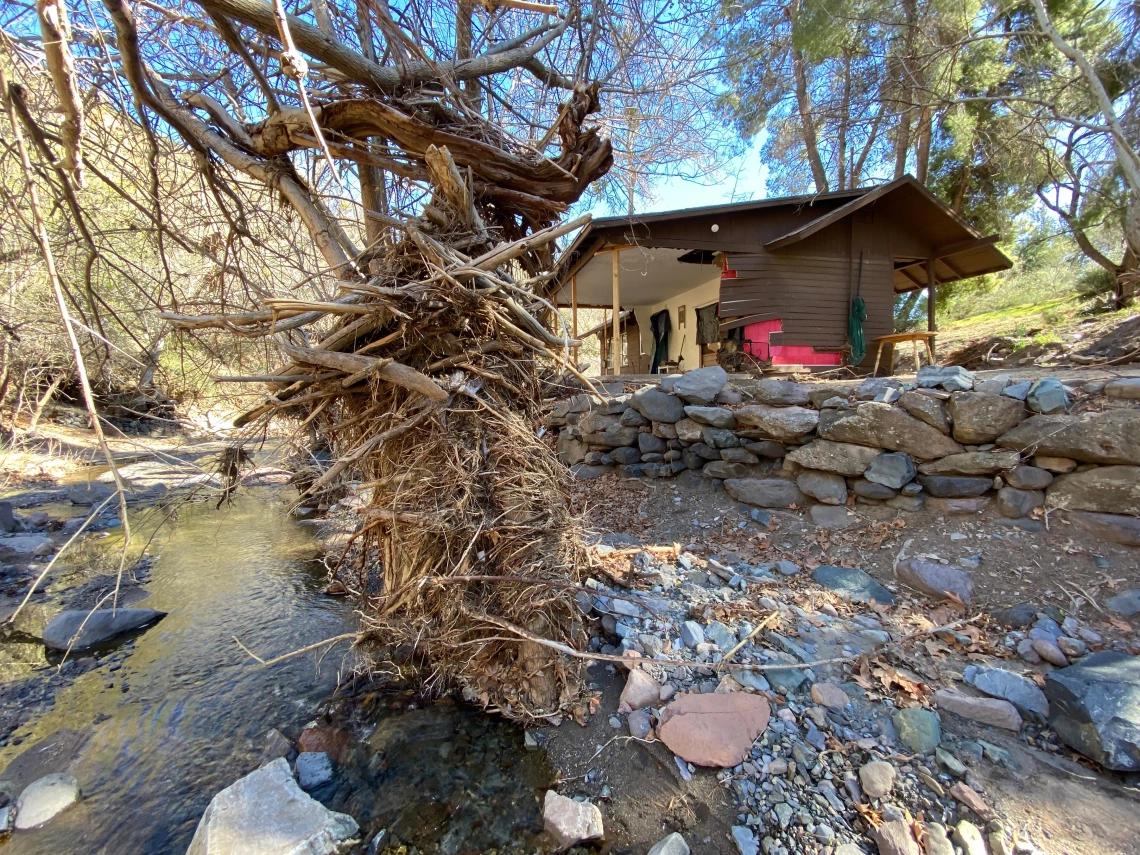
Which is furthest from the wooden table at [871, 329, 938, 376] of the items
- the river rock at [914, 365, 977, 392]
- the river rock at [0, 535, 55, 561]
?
the river rock at [0, 535, 55, 561]

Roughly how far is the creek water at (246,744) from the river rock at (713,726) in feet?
2.07

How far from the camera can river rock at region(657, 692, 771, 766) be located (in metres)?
1.99

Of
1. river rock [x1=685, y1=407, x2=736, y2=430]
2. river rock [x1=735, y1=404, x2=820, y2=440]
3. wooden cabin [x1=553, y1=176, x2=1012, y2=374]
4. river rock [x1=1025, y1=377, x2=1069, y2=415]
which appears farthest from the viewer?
wooden cabin [x1=553, y1=176, x2=1012, y2=374]

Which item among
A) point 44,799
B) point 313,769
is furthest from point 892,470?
point 44,799

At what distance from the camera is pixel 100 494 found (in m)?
8.57

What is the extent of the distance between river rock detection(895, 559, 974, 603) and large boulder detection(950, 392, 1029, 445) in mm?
1053

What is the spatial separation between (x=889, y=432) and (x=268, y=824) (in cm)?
461

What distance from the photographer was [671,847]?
168 cm

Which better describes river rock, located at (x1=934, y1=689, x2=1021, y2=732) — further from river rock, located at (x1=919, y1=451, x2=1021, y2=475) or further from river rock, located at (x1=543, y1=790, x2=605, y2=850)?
river rock, located at (x1=919, y1=451, x2=1021, y2=475)

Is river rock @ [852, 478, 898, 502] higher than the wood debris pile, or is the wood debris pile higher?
the wood debris pile

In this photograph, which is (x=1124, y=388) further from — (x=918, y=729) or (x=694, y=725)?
(x=694, y=725)

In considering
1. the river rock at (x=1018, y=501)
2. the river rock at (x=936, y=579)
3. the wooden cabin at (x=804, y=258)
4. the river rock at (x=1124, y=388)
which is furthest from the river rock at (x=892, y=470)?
the wooden cabin at (x=804, y=258)

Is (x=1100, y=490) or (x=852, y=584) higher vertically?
(x=1100, y=490)

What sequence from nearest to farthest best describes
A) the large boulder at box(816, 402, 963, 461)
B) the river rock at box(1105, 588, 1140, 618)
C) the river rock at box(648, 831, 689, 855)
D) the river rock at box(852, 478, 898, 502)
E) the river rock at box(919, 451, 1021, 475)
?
the river rock at box(648, 831, 689, 855)
the river rock at box(1105, 588, 1140, 618)
the river rock at box(919, 451, 1021, 475)
the large boulder at box(816, 402, 963, 461)
the river rock at box(852, 478, 898, 502)
